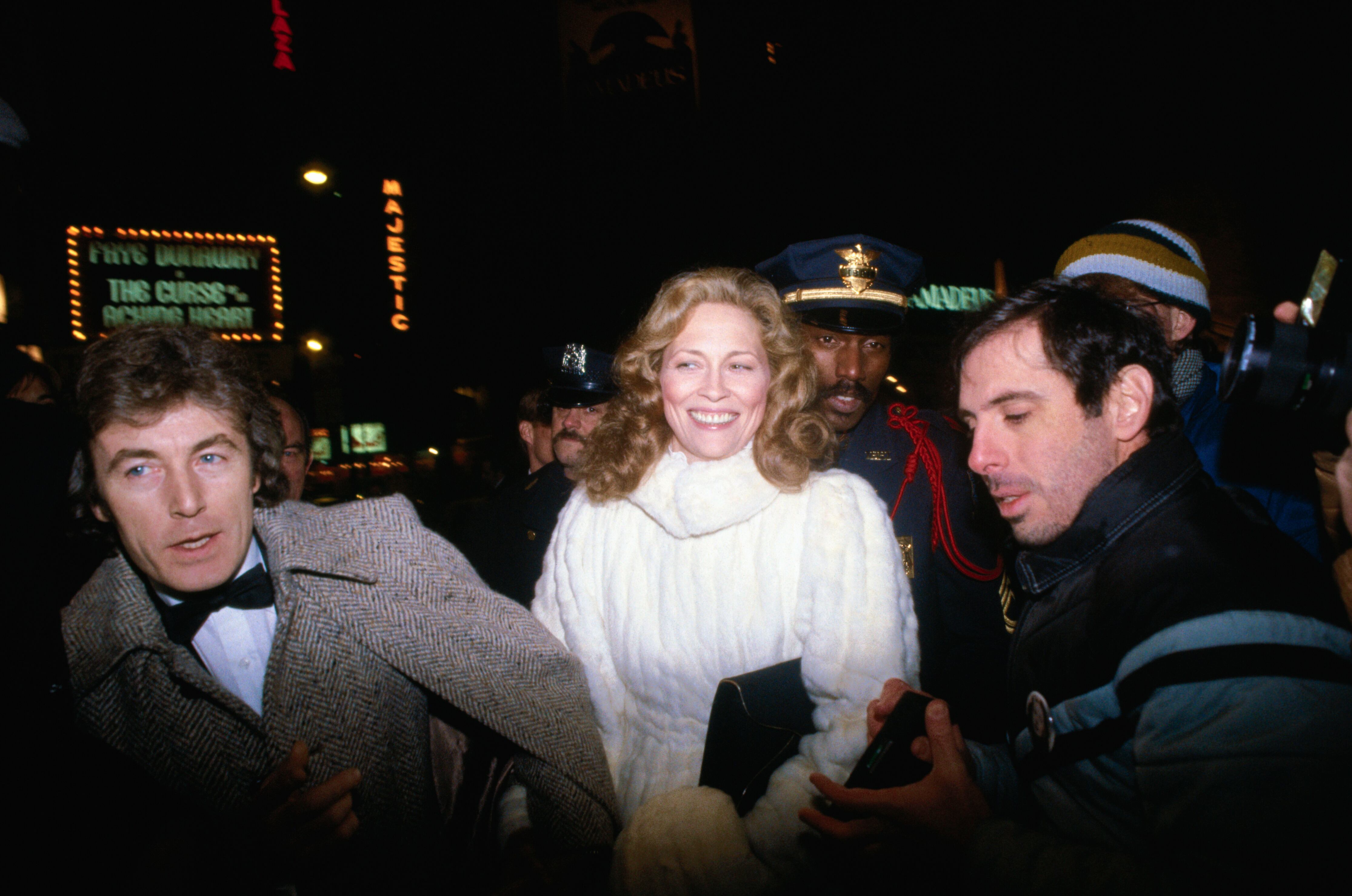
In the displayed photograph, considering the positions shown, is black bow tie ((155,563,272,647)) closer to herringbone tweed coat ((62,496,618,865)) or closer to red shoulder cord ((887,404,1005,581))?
herringbone tweed coat ((62,496,618,865))

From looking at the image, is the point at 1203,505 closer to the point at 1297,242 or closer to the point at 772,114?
the point at 1297,242

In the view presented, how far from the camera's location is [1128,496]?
1.31m

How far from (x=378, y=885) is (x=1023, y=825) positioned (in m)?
1.72

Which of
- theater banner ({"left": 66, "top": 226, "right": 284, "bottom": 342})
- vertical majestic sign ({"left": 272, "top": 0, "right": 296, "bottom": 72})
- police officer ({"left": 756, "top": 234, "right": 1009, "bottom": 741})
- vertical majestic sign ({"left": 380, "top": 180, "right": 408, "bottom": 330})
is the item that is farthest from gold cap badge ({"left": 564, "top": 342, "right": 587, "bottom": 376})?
vertical majestic sign ({"left": 380, "top": 180, "right": 408, "bottom": 330})

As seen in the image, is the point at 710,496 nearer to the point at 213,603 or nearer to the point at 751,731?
the point at 751,731

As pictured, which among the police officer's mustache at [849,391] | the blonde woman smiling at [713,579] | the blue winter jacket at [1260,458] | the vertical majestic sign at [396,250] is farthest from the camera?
the vertical majestic sign at [396,250]

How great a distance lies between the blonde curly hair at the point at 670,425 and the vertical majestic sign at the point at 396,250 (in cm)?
1289

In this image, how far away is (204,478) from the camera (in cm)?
160

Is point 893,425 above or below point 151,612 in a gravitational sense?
above

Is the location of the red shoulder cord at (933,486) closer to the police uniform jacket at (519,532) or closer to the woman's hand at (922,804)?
the woman's hand at (922,804)

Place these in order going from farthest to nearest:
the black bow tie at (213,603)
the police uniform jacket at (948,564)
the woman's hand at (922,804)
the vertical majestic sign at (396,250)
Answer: the vertical majestic sign at (396,250)
the police uniform jacket at (948,564)
the black bow tie at (213,603)
the woman's hand at (922,804)

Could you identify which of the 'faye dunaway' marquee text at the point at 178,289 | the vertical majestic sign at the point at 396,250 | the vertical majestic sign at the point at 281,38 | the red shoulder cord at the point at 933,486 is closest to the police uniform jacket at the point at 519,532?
the red shoulder cord at the point at 933,486

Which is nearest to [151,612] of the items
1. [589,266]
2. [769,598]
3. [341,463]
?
[769,598]

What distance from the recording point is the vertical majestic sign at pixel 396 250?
42.1 feet
